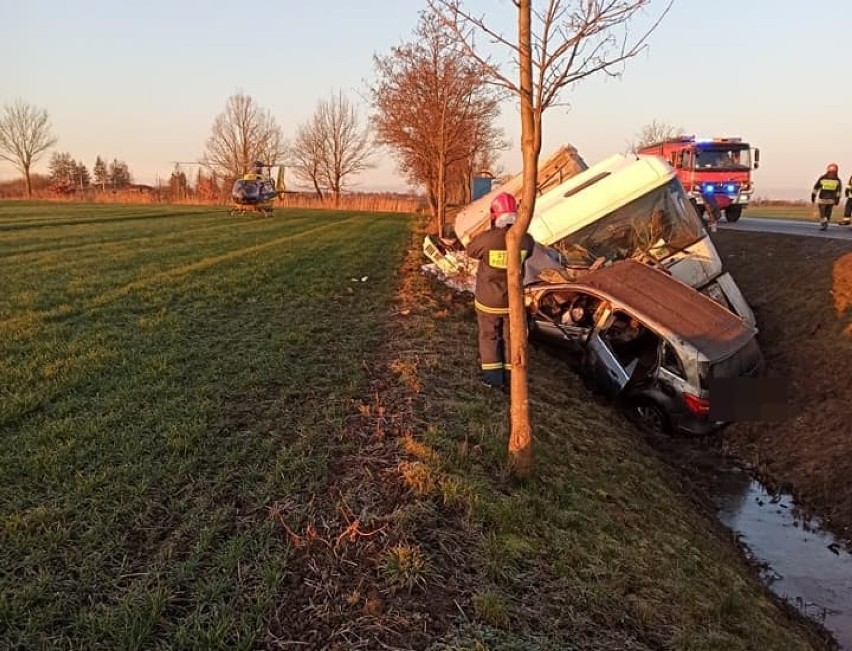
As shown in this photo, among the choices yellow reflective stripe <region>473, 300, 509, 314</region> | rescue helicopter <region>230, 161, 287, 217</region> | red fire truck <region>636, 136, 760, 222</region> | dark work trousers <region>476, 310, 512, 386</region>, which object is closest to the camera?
yellow reflective stripe <region>473, 300, 509, 314</region>

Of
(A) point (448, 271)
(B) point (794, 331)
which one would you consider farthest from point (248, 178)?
(B) point (794, 331)

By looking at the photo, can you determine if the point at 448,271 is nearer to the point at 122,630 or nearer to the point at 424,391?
the point at 424,391

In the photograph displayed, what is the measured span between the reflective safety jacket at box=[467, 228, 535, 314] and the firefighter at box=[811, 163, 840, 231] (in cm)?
1379

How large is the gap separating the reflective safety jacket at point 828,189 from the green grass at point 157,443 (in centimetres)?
1242

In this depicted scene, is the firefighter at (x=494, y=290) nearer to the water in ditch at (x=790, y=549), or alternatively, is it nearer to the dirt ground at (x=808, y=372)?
the water in ditch at (x=790, y=549)

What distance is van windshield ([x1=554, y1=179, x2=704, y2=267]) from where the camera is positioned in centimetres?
952

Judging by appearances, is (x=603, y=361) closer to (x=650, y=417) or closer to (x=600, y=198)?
(x=650, y=417)

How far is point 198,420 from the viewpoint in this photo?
16.9ft

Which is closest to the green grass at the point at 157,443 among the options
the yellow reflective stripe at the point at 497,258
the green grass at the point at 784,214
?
the yellow reflective stripe at the point at 497,258

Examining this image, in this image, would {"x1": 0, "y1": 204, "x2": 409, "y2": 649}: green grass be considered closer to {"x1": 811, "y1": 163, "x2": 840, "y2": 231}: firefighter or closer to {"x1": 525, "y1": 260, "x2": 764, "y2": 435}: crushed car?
{"x1": 525, "y1": 260, "x2": 764, "y2": 435}: crushed car

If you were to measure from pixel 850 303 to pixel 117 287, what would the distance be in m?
10.9

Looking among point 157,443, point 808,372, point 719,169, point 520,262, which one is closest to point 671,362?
point 808,372

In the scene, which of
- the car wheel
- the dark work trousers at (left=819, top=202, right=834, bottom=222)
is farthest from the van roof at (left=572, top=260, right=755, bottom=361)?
the dark work trousers at (left=819, top=202, right=834, bottom=222)

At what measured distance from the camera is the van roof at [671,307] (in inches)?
283
